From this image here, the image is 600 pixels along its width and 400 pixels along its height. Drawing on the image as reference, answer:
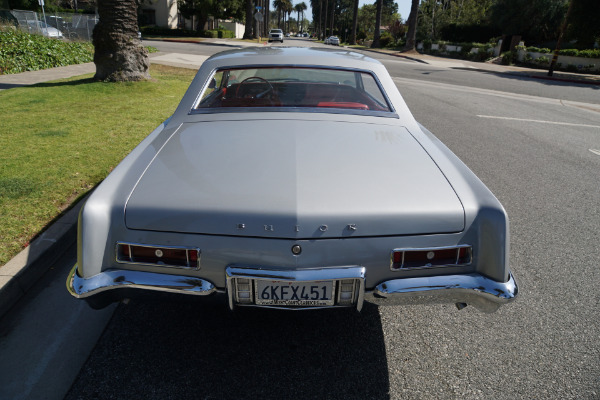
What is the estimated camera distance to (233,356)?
2.31 metres

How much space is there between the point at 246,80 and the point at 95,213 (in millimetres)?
2190

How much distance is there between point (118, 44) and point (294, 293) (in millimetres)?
9277

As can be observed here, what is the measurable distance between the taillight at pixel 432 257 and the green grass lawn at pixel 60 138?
266cm

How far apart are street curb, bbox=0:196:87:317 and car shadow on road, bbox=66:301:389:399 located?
0.69m

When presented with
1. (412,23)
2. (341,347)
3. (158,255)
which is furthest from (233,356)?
(412,23)

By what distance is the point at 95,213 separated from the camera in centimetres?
190

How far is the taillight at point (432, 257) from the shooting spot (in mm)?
1929

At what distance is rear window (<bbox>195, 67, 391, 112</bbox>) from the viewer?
3.18 metres

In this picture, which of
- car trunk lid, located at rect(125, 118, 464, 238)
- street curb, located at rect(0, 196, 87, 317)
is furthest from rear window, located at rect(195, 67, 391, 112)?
street curb, located at rect(0, 196, 87, 317)

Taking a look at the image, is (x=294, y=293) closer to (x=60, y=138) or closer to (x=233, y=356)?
(x=233, y=356)

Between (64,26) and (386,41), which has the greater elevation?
(64,26)

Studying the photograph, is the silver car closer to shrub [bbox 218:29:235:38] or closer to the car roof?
the car roof

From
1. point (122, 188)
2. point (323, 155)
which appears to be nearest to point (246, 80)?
point (323, 155)

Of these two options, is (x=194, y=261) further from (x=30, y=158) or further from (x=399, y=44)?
(x=399, y=44)
